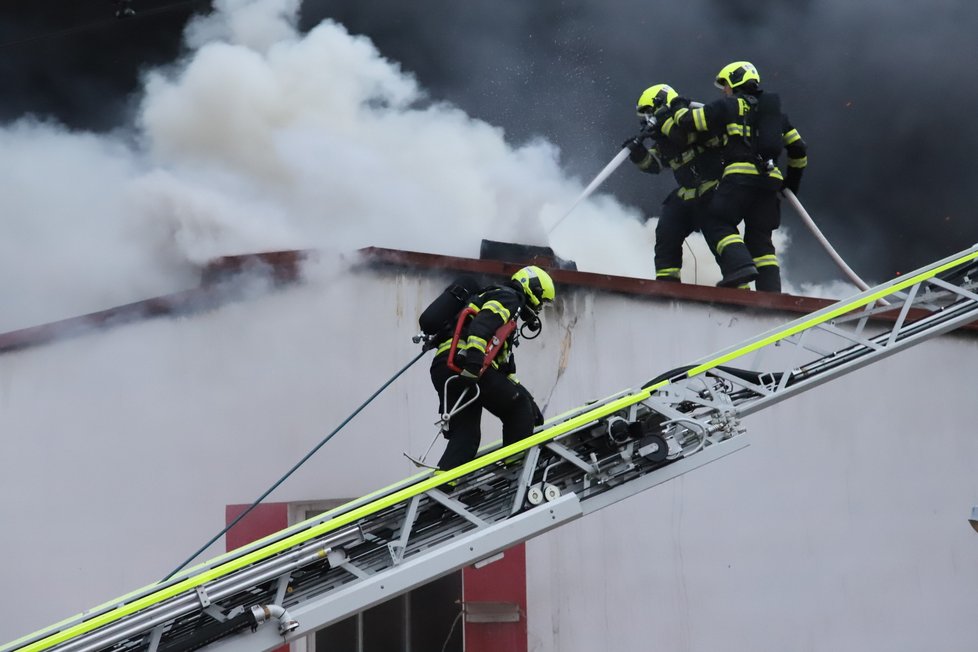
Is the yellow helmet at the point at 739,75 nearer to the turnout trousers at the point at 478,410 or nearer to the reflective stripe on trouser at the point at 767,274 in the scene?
the reflective stripe on trouser at the point at 767,274

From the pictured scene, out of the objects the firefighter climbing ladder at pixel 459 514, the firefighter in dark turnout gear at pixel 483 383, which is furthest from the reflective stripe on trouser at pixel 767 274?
the firefighter in dark turnout gear at pixel 483 383

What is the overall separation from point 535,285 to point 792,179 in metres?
3.85

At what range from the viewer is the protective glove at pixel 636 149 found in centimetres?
977

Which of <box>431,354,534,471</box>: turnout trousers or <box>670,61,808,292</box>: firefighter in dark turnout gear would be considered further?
<box>670,61,808,292</box>: firefighter in dark turnout gear

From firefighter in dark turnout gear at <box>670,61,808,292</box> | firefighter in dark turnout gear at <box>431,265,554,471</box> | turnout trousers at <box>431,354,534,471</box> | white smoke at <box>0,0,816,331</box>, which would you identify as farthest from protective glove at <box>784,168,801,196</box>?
turnout trousers at <box>431,354,534,471</box>

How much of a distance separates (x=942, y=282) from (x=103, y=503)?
4838 mm

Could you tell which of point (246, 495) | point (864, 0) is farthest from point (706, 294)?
point (864, 0)

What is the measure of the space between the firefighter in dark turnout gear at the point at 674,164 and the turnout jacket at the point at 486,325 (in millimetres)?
3595

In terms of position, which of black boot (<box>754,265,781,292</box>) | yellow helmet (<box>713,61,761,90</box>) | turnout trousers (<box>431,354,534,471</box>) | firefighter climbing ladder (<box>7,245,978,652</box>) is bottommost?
firefighter climbing ladder (<box>7,245,978,652</box>)

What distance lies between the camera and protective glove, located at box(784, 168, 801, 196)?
970 cm

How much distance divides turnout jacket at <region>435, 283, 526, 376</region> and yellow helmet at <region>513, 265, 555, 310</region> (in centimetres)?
6

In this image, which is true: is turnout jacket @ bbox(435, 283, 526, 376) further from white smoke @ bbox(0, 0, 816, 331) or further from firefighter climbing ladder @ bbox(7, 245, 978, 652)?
white smoke @ bbox(0, 0, 816, 331)

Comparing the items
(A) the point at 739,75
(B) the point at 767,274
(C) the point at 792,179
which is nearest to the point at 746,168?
(C) the point at 792,179

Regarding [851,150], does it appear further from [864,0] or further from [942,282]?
[942,282]
